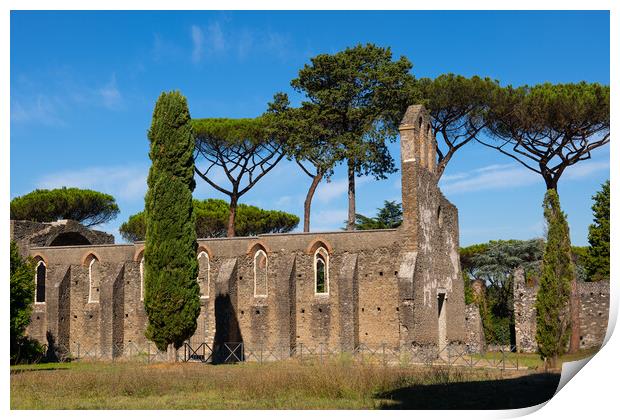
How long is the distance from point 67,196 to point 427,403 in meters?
34.0

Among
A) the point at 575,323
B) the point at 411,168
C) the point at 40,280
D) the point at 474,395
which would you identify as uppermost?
the point at 411,168

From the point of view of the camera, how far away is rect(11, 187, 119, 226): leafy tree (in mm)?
43500

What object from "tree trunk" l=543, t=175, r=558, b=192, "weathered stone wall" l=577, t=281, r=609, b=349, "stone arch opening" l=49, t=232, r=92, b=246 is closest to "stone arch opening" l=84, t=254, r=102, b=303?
"stone arch opening" l=49, t=232, r=92, b=246

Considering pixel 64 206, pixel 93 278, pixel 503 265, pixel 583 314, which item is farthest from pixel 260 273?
pixel 64 206

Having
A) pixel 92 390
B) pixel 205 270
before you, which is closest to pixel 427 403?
pixel 92 390

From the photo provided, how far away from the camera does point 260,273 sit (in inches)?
1085

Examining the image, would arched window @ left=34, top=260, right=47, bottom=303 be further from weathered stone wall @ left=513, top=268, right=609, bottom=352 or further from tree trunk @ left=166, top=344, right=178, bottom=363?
weathered stone wall @ left=513, top=268, right=609, bottom=352

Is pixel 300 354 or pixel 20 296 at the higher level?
pixel 20 296

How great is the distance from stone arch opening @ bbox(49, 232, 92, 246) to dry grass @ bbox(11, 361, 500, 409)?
14.3 m

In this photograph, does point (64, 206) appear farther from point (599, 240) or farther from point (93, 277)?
point (599, 240)

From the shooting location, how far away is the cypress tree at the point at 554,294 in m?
20.3

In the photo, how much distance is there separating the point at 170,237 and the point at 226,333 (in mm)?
4470

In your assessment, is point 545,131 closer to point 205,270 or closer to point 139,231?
point 205,270

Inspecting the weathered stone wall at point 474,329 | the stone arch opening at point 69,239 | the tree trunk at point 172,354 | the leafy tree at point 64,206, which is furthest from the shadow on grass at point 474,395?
the leafy tree at point 64,206
